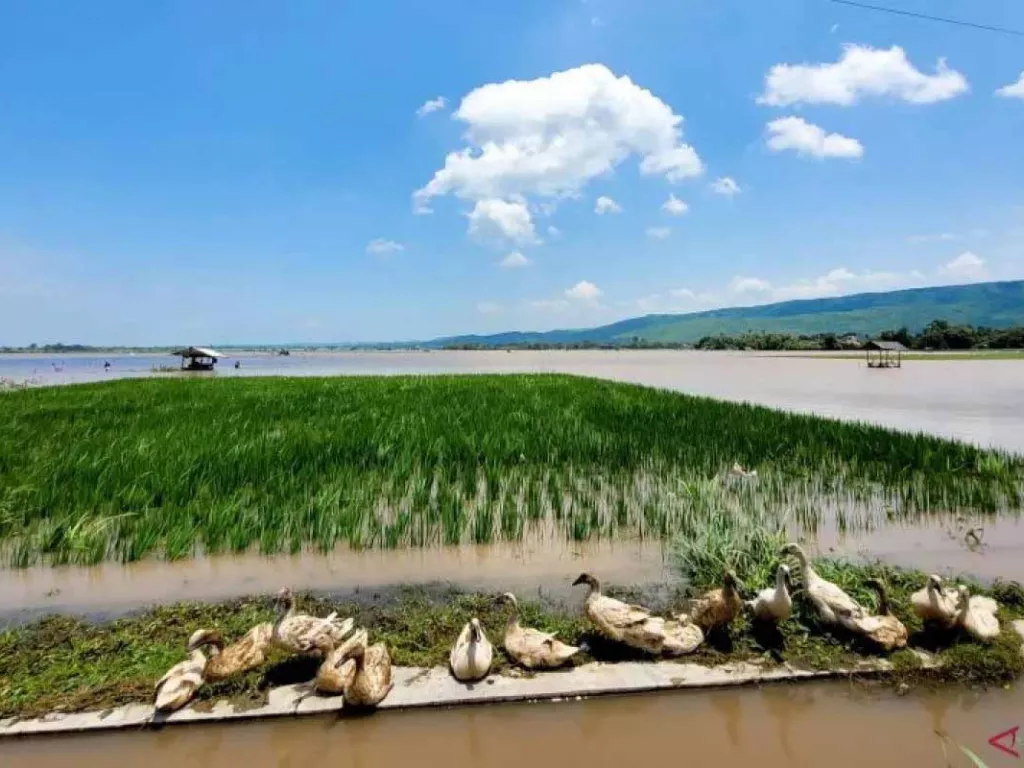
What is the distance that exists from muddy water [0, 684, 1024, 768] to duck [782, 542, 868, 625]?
1.73 ft

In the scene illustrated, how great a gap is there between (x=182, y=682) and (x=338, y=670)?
A: 84cm

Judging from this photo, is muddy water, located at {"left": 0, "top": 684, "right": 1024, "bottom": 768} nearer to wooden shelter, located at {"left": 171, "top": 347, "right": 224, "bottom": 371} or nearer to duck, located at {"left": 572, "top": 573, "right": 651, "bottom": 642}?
duck, located at {"left": 572, "top": 573, "right": 651, "bottom": 642}

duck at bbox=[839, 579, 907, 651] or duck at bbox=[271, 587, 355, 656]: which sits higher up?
duck at bbox=[271, 587, 355, 656]

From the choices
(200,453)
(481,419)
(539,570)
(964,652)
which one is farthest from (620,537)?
(481,419)

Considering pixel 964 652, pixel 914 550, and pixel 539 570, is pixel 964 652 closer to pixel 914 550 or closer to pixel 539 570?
pixel 914 550

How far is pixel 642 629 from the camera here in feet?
12.0

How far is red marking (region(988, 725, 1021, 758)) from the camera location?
9.26ft

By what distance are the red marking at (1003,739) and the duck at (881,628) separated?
0.67 meters

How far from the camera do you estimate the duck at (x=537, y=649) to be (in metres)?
3.51

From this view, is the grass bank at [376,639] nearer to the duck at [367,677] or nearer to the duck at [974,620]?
A: the duck at [974,620]

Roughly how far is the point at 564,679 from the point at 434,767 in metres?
0.89

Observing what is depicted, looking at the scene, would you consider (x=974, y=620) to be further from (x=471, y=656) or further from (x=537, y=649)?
(x=471, y=656)

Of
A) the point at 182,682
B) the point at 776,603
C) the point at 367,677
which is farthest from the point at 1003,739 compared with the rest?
the point at 182,682

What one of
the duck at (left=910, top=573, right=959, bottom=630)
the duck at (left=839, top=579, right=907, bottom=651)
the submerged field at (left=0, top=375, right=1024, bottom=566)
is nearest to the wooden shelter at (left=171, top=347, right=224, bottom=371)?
the submerged field at (left=0, top=375, right=1024, bottom=566)
